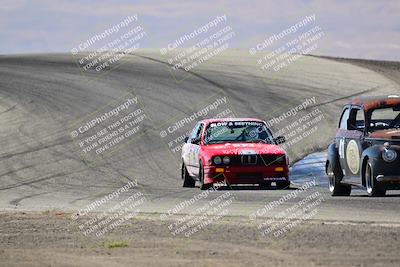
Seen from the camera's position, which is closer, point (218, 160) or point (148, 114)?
point (218, 160)

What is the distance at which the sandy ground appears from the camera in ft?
34.3

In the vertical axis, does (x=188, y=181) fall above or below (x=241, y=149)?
below

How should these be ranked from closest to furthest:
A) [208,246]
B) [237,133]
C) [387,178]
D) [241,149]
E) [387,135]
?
[208,246] < [387,178] < [387,135] < [241,149] < [237,133]

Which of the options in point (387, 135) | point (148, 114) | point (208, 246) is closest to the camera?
point (208, 246)

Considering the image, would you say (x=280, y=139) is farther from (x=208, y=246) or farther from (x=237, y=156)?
(x=208, y=246)

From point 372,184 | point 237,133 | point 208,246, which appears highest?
point 208,246

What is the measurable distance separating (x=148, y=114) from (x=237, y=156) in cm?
1198

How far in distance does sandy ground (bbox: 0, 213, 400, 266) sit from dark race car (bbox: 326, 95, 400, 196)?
12.0ft

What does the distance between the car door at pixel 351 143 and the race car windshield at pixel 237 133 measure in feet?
11.0

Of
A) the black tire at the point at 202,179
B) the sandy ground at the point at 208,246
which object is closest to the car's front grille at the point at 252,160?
the black tire at the point at 202,179

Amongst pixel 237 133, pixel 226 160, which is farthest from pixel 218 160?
pixel 237 133

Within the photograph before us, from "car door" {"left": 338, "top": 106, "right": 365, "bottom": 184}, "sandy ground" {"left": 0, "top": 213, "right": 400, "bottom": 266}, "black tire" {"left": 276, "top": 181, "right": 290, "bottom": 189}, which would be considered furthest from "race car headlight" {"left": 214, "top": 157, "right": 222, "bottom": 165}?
"sandy ground" {"left": 0, "top": 213, "right": 400, "bottom": 266}

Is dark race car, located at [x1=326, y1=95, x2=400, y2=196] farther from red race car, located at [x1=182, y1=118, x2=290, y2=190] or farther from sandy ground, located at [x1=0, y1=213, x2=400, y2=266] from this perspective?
sandy ground, located at [x1=0, y1=213, x2=400, y2=266]

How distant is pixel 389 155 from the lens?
57.0 ft
